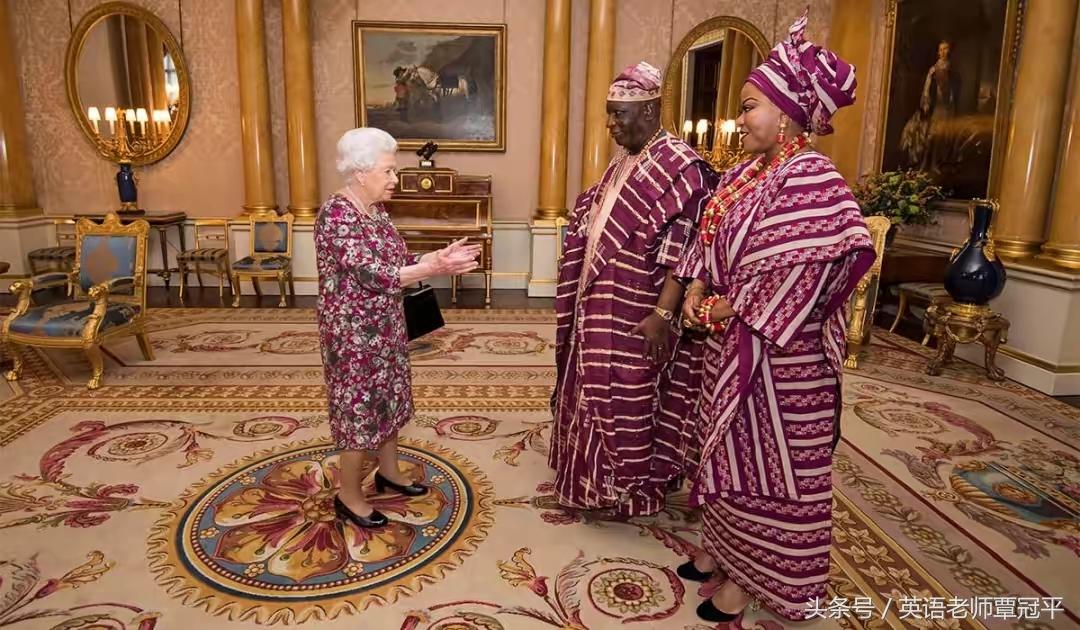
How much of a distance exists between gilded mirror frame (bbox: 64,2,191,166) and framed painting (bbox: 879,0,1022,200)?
7823 mm

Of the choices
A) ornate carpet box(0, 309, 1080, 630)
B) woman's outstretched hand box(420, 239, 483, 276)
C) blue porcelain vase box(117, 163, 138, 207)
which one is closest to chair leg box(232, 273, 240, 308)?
blue porcelain vase box(117, 163, 138, 207)

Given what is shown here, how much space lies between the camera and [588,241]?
260 centimetres

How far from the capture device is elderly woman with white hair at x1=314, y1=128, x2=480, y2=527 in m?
2.38

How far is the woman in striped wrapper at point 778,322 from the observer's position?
70.3 inches

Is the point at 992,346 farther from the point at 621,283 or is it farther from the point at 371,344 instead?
the point at 371,344

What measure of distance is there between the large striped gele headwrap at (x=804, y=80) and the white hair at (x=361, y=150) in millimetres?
1288

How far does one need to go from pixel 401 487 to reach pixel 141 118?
676 centimetres

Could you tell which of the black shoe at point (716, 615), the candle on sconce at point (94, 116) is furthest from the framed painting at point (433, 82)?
the black shoe at point (716, 615)

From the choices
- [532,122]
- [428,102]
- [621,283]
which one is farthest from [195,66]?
[621,283]

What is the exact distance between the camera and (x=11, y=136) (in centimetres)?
739

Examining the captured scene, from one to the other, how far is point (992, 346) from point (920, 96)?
3.07 metres

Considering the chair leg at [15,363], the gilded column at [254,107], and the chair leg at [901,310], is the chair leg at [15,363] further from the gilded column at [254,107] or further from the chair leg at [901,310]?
the chair leg at [901,310]

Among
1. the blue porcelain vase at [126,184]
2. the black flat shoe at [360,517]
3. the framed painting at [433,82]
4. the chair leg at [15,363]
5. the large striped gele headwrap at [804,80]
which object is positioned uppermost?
the framed painting at [433,82]

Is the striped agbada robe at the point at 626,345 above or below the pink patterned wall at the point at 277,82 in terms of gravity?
below
